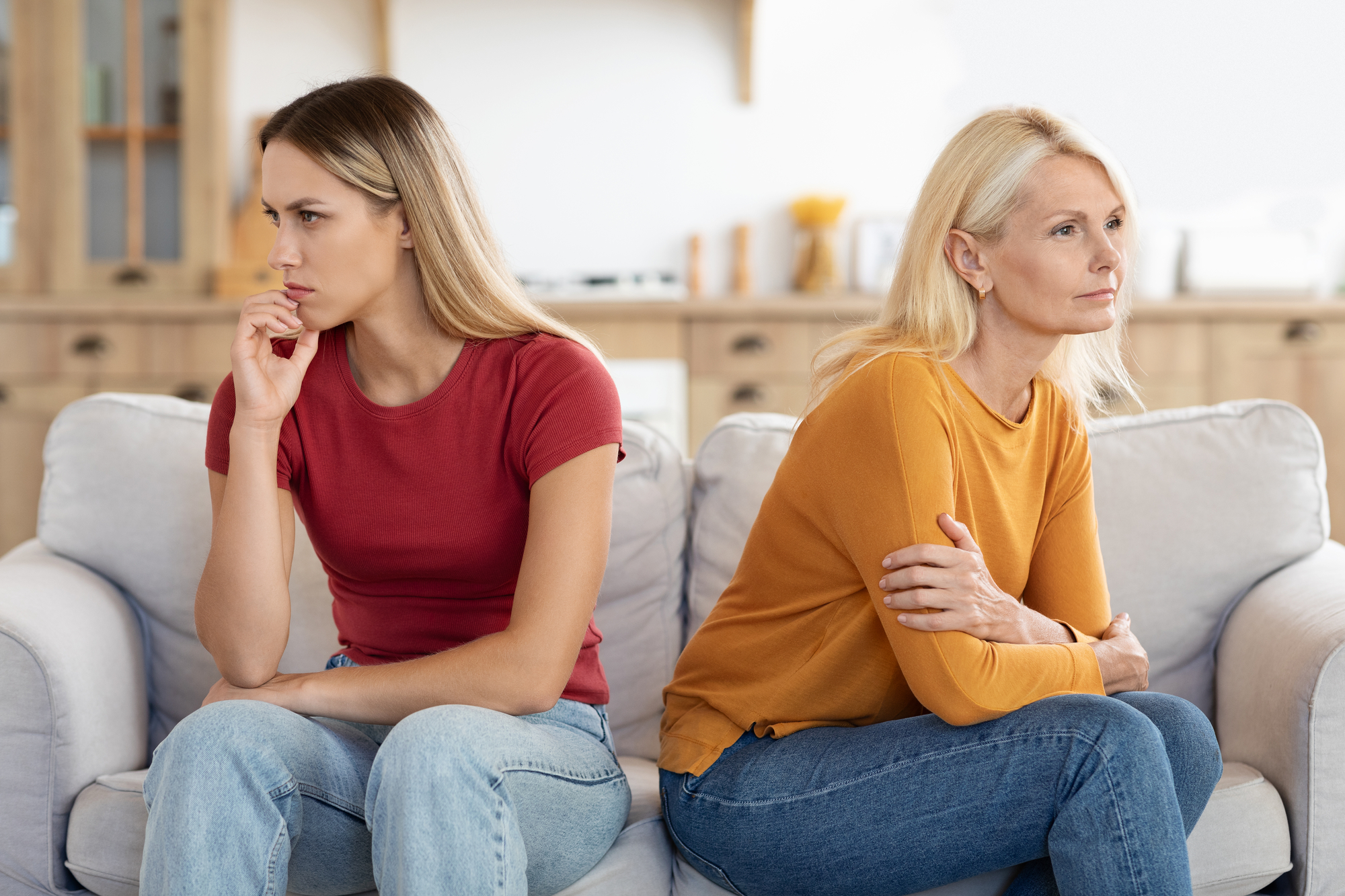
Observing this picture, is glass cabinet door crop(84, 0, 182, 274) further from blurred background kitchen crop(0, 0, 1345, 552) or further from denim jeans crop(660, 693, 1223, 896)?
denim jeans crop(660, 693, 1223, 896)

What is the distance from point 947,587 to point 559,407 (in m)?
0.43

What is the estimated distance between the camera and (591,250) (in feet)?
11.9

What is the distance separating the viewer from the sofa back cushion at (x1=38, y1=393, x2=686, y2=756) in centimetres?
150

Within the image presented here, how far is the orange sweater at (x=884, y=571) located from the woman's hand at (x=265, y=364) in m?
0.52

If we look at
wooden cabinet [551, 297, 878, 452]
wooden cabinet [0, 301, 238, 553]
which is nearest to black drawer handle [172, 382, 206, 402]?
wooden cabinet [0, 301, 238, 553]

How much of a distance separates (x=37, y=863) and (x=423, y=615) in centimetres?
50

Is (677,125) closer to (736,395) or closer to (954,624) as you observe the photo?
(736,395)

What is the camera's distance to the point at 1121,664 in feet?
3.80

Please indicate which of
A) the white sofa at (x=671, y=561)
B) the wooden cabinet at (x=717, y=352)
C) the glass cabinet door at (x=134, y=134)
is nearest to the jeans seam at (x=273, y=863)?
the white sofa at (x=671, y=561)

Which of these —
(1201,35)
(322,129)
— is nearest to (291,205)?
(322,129)

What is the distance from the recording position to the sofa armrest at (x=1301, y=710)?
120 cm

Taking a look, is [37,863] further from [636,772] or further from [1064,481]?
[1064,481]

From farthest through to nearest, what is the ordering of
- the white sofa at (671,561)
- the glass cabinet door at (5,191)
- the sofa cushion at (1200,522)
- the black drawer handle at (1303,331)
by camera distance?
the glass cabinet door at (5,191), the black drawer handle at (1303,331), the sofa cushion at (1200,522), the white sofa at (671,561)

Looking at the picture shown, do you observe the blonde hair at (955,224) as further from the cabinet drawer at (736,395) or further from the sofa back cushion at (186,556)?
the cabinet drawer at (736,395)
